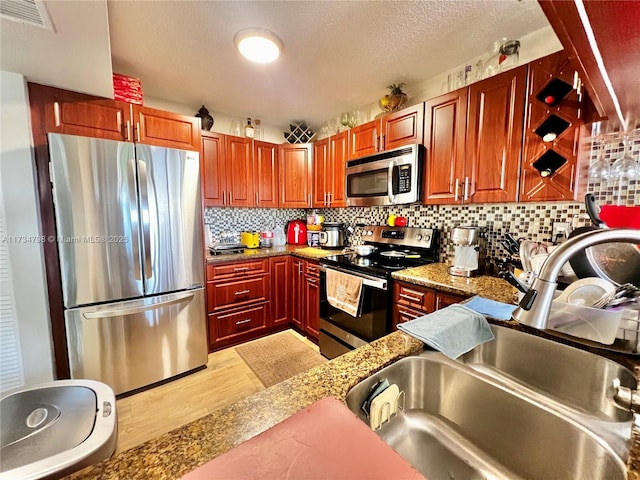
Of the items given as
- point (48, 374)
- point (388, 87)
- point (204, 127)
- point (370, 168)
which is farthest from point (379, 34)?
point (48, 374)

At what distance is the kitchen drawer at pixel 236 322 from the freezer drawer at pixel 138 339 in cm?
25

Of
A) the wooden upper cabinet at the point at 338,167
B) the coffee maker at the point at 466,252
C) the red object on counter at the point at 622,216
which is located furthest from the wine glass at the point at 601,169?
the wooden upper cabinet at the point at 338,167

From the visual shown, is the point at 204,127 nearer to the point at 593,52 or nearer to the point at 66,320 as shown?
the point at 66,320

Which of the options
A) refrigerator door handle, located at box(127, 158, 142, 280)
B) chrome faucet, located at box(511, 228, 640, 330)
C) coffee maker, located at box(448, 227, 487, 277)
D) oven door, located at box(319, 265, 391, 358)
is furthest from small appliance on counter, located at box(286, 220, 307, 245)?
chrome faucet, located at box(511, 228, 640, 330)

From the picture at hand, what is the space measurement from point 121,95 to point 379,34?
76.6 inches

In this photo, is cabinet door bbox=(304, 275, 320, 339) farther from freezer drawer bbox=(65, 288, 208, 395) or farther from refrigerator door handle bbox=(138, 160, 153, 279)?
refrigerator door handle bbox=(138, 160, 153, 279)

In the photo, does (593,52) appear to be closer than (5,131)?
Yes

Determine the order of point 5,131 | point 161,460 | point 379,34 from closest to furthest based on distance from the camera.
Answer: point 161,460 < point 5,131 < point 379,34

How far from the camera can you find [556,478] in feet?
2.35

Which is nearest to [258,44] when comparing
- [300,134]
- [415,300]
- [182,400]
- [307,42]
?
[307,42]

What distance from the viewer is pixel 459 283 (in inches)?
61.5

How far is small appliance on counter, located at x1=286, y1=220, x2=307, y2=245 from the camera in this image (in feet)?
11.2

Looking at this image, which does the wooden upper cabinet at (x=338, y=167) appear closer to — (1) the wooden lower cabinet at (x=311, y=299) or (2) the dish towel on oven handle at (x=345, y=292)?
(1) the wooden lower cabinet at (x=311, y=299)

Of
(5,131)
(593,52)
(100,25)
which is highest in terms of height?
(100,25)
